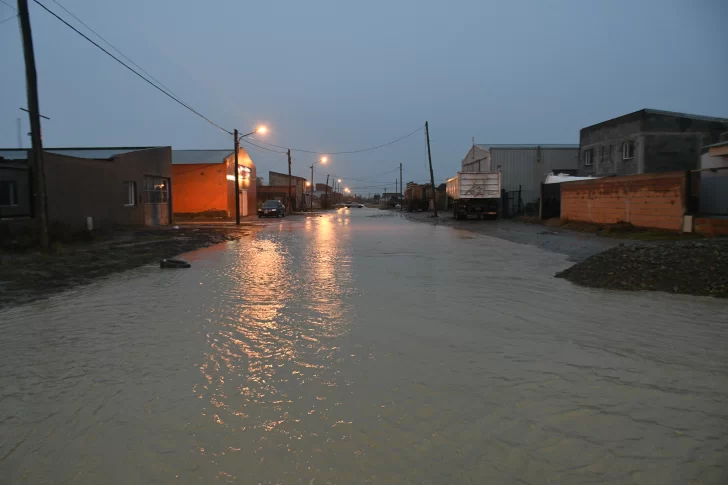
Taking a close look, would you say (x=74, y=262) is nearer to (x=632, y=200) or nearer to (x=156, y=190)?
(x=156, y=190)

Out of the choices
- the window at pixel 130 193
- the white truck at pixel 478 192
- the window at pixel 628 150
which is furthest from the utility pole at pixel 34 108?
the window at pixel 628 150

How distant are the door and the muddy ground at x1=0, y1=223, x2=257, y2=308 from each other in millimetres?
24879

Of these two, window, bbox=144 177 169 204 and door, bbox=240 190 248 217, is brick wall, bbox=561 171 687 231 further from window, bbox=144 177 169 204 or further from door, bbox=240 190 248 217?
door, bbox=240 190 248 217

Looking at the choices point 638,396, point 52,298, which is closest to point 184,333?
point 52,298

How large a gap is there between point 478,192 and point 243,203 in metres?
21.3

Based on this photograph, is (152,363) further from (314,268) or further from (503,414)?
(314,268)

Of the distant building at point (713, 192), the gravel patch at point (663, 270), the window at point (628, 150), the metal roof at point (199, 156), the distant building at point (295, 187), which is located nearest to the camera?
the gravel patch at point (663, 270)

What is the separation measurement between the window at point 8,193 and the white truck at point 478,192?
2641 centimetres

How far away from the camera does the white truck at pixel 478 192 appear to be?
35500 mm

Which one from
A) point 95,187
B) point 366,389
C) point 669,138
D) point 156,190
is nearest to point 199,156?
point 156,190

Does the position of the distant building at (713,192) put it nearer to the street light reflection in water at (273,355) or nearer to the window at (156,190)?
the street light reflection in water at (273,355)

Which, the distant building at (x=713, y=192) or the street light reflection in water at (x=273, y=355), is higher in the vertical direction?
the distant building at (x=713, y=192)

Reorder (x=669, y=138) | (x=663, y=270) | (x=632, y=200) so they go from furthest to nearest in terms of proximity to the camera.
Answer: (x=669, y=138) < (x=632, y=200) < (x=663, y=270)

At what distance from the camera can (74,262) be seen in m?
12.4
